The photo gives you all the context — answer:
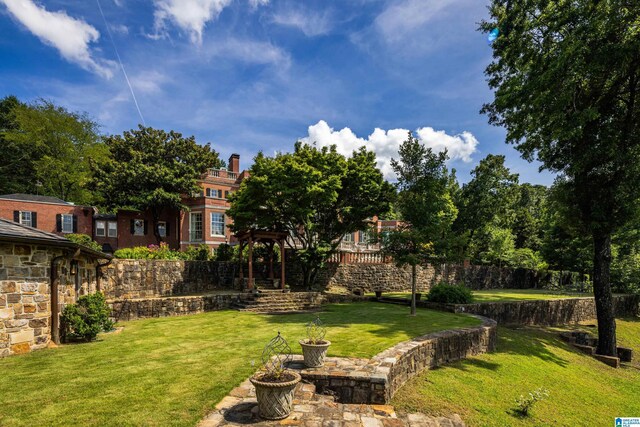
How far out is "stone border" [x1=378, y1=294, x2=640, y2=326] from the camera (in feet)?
56.8

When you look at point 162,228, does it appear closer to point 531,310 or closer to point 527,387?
point 531,310

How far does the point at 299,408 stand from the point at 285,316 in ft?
29.8

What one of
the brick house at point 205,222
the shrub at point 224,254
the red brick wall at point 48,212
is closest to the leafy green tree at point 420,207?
the shrub at point 224,254

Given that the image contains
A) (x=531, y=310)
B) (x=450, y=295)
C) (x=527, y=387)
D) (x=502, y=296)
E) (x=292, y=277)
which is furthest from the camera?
(x=502, y=296)

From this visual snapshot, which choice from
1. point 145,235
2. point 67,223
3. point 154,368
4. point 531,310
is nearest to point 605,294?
point 531,310

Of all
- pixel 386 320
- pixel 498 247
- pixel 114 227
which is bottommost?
pixel 386 320

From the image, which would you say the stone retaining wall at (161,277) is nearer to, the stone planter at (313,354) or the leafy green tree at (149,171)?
the leafy green tree at (149,171)

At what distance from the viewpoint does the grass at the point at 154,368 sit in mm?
5012

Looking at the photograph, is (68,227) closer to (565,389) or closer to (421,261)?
(421,261)

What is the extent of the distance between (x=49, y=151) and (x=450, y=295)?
38469 mm

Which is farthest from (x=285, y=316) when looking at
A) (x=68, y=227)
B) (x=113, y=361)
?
(x=68, y=227)

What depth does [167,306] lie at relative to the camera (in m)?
14.5

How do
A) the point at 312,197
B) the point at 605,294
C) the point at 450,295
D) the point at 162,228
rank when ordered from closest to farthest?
1. the point at 605,294
2. the point at 450,295
3. the point at 312,197
4. the point at 162,228

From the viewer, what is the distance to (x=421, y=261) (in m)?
14.0
